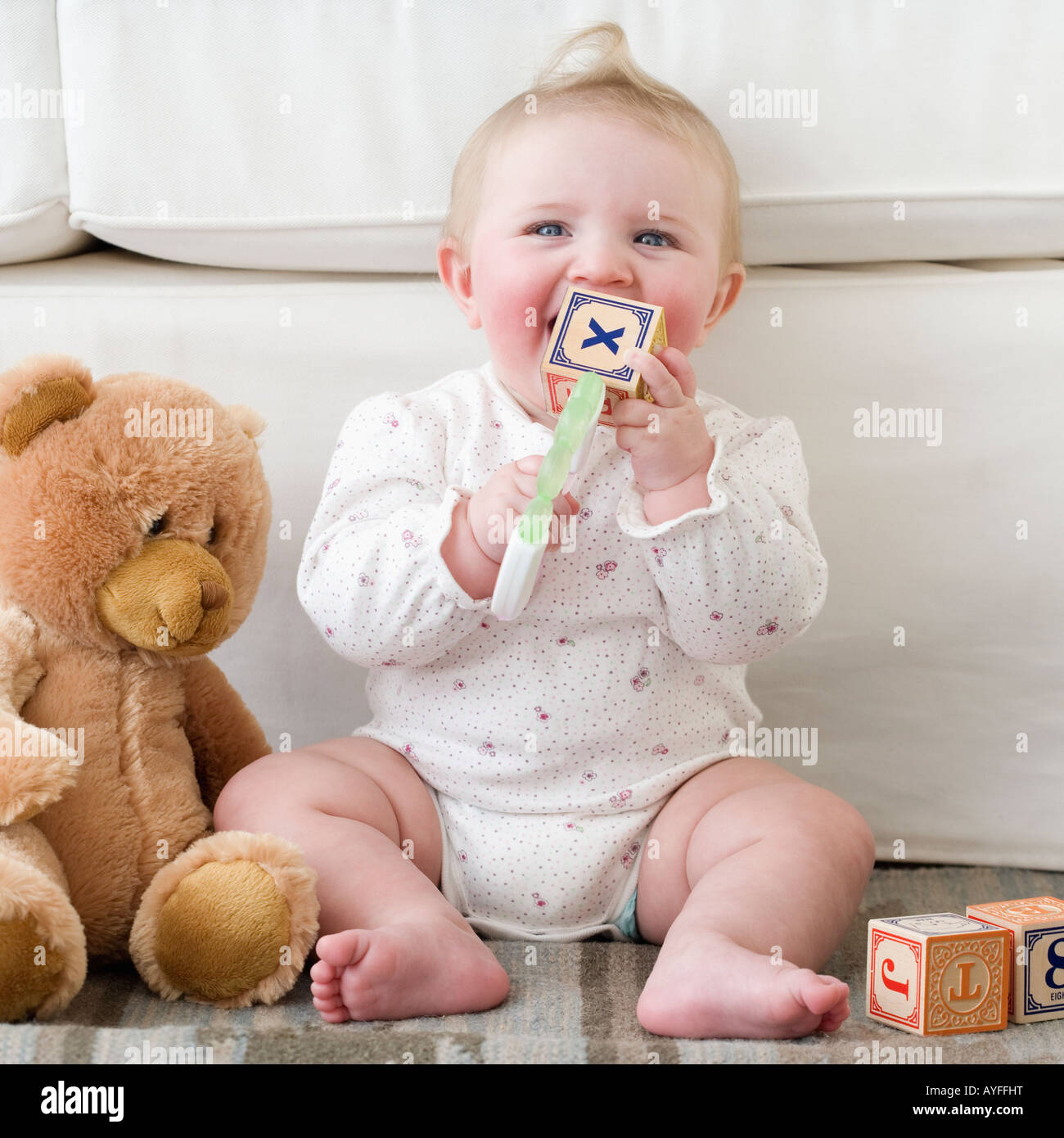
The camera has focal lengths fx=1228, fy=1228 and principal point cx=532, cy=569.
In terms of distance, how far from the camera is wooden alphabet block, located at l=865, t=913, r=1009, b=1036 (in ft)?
2.22

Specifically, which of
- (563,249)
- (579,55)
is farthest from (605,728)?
(579,55)

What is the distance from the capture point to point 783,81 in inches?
40.3

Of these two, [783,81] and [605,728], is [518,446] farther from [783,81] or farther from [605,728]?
[783,81]

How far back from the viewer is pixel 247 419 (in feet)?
3.04

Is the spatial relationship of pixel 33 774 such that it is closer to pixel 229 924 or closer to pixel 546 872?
pixel 229 924

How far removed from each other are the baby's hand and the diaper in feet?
0.70

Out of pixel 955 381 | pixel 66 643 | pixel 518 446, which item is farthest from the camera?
pixel 955 381

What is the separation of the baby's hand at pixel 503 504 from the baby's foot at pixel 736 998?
0.93 feet

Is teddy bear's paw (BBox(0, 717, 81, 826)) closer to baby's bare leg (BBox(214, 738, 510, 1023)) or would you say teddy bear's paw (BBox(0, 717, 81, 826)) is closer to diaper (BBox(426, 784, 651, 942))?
baby's bare leg (BBox(214, 738, 510, 1023))

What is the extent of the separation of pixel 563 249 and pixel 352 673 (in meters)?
0.42

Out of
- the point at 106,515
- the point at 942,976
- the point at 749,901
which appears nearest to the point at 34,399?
the point at 106,515

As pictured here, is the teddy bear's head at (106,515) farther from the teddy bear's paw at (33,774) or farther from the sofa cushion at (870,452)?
the sofa cushion at (870,452)

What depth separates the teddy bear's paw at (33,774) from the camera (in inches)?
27.7

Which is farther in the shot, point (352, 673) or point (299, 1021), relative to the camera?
point (352, 673)
